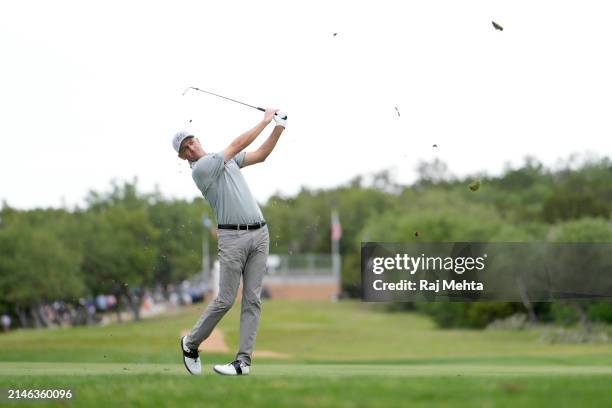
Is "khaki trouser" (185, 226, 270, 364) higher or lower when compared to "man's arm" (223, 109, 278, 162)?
lower

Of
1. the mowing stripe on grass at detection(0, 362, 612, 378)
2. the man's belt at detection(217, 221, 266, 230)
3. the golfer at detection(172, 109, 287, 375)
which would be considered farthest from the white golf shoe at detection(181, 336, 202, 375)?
the man's belt at detection(217, 221, 266, 230)

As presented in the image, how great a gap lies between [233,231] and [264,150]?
0.86m

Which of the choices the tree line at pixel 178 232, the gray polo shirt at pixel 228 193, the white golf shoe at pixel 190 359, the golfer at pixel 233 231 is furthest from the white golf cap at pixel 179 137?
the tree line at pixel 178 232

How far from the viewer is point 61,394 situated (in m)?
8.52

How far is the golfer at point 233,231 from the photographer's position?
33.9 ft

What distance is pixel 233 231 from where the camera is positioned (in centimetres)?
1043

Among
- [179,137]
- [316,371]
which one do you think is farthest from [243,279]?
[179,137]

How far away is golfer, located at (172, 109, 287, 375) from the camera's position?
10.3 meters

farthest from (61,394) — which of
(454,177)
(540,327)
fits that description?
(454,177)

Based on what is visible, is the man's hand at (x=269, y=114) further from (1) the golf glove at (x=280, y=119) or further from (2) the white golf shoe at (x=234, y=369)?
(2) the white golf shoe at (x=234, y=369)

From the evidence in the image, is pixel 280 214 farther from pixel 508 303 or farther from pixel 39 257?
pixel 508 303

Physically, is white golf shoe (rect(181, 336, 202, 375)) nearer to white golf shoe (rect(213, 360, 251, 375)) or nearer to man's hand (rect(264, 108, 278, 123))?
white golf shoe (rect(213, 360, 251, 375))

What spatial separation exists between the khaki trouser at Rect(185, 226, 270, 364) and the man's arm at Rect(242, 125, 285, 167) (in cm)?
67

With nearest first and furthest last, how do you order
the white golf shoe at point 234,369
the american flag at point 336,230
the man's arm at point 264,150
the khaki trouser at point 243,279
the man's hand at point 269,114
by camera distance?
1. the white golf shoe at point 234,369
2. the khaki trouser at point 243,279
3. the man's hand at point 269,114
4. the man's arm at point 264,150
5. the american flag at point 336,230
